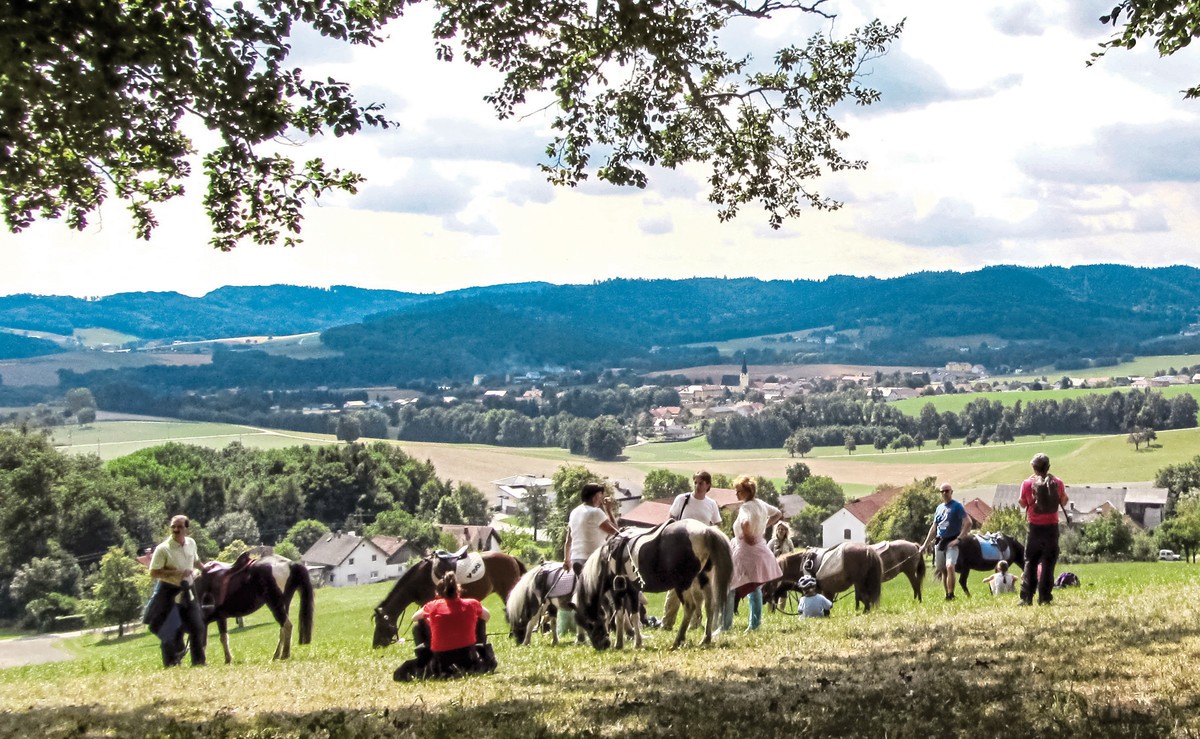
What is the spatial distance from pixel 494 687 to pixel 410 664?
1525 millimetres

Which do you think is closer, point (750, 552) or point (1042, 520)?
point (750, 552)

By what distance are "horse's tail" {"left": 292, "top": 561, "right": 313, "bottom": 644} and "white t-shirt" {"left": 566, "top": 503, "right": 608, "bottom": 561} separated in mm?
4782

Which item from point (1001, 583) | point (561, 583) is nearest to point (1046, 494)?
point (561, 583)

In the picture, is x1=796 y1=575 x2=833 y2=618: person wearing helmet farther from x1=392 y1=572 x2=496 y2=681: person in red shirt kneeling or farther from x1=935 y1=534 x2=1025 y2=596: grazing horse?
x1=392 y1=572 x2=496 y2=681: person in red shirt kneeling

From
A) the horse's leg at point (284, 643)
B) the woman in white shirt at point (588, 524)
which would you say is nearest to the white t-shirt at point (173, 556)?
the horse's leg at point (284, 643)

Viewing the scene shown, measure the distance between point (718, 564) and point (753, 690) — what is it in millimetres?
3567

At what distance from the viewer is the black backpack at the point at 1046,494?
14156 mm

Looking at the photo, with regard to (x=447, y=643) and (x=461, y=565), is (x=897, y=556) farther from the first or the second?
(x=447, y=643)

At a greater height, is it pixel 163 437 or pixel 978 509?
pixel 978 509

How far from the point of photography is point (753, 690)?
8.62 meters

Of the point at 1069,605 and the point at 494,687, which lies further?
the point at 1069,605

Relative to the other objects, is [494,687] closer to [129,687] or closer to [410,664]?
[410,664]

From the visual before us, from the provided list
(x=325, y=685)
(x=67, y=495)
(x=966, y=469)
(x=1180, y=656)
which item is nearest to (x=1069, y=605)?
(x=1180, y=656)

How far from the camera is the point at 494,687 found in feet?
31.8
